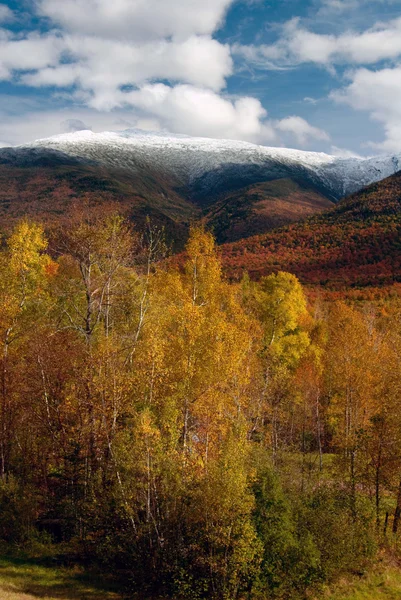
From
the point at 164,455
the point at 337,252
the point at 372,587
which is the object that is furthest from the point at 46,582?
the point at 337,252

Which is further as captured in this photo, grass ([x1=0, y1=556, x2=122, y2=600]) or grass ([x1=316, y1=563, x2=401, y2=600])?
grass ([x1=316, y1=563, x2=401, y2=600])

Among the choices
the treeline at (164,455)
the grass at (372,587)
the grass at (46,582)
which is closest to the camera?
the treeline at (164,455)

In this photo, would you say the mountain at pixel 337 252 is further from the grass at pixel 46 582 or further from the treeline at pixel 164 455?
the grass at pixel 46 582

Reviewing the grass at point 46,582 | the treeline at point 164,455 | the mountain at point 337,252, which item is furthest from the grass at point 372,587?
the mountain at point 337,252

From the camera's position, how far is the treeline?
20.7 meters

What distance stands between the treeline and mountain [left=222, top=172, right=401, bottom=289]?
96.3m

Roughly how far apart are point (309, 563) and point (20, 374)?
65.8ft

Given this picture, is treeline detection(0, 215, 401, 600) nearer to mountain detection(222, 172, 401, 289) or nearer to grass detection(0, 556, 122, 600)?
grass detection(0, 556, 122, 600)

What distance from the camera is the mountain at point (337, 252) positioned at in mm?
141750

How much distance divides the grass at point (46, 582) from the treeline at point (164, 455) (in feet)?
3.95

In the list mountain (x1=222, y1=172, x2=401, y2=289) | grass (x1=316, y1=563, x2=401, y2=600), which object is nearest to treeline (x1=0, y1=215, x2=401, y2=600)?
grass (x1=316, y1=563, x2=401, y2=600)

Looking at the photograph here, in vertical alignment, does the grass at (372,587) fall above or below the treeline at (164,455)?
below

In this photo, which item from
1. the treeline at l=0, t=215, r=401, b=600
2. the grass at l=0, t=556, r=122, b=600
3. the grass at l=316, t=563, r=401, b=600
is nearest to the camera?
the treeline at l=0, t=215, r=401, b=600

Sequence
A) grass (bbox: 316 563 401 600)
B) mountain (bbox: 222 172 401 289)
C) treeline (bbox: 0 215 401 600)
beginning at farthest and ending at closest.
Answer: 1. mountain (bbox: 222 172 401 289)
2. grass (bbox: 316 563 401 600)
3. treeline (bbox: 0 215 401 600)
